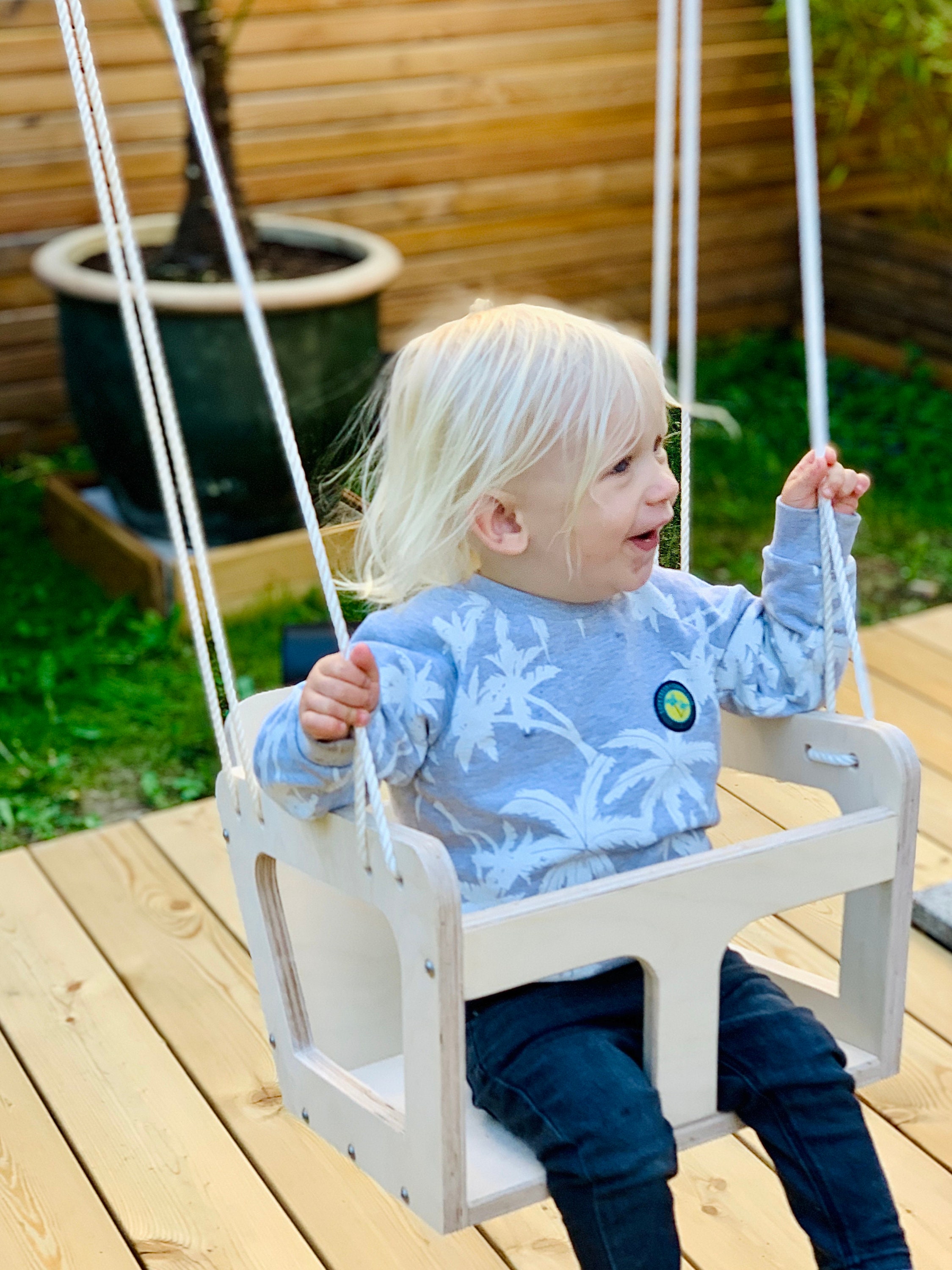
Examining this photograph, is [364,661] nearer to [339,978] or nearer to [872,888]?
[339,978]

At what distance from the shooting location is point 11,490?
3453 millimetres

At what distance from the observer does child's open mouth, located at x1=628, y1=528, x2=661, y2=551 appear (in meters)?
1.17

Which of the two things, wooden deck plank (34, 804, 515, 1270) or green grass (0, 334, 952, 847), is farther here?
green grass (0, 334, 952, 847)

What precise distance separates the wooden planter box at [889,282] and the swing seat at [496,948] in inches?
126

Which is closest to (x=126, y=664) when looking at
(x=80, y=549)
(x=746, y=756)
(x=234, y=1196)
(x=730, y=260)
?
(x=80, y=549)

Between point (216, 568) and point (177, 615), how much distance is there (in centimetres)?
11

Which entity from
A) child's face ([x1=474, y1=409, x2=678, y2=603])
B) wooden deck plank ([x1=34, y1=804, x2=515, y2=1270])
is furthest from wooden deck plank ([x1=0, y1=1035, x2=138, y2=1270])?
child's face ([x1=474, y1=409, x2=678, y2=603])

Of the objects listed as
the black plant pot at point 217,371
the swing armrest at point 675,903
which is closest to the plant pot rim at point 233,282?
the black plant pot at point 217,371

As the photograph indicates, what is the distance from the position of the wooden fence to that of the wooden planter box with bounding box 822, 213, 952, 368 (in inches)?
7.9

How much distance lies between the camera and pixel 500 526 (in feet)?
3.83

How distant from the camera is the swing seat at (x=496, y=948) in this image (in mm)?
1006

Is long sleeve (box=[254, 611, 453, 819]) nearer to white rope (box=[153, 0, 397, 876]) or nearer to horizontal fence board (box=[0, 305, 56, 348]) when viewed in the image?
white rope (box=[153, 0, 397, 876])

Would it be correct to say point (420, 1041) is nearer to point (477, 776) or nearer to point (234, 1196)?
point (477, 776)

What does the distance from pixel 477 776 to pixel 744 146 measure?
365 cm
